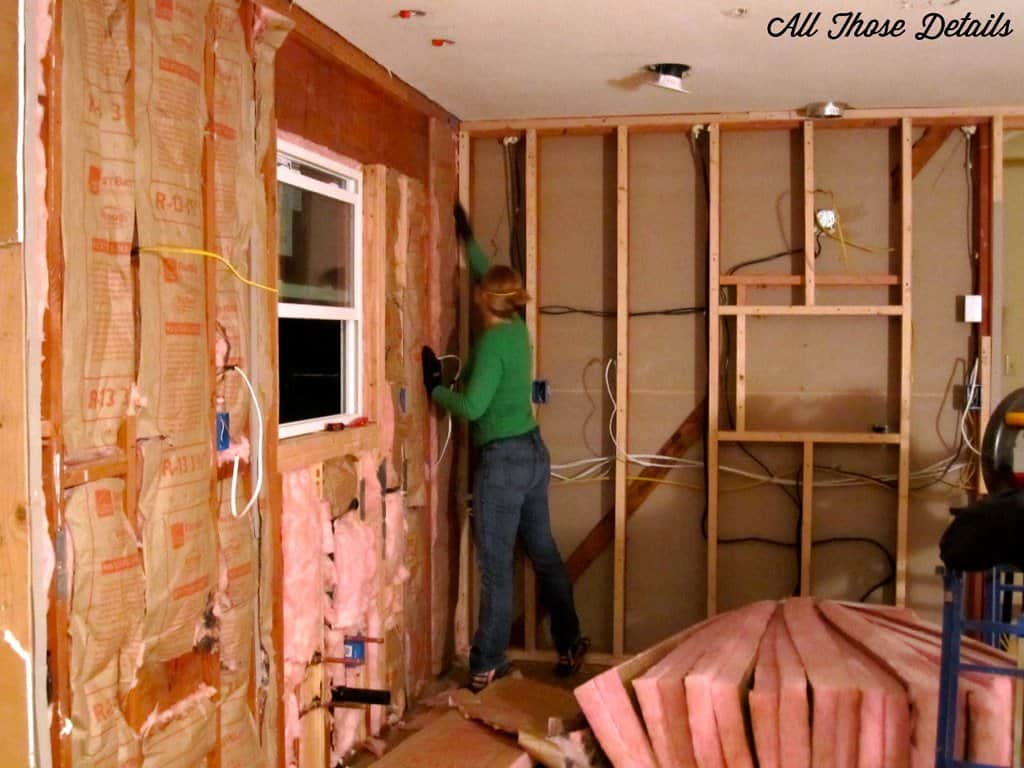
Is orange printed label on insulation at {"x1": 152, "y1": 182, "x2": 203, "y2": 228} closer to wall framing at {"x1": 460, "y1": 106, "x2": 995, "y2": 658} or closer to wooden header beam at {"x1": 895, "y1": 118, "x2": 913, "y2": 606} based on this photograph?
wall framing at {"x1": 460, "y1": 106, "x2": 995, "y2": 658}

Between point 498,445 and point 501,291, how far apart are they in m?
0.66

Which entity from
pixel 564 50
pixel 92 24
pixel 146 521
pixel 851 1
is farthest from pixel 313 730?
pixel 851 1

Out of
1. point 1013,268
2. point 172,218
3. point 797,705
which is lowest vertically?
point 797,705

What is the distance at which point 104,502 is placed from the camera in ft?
7.44

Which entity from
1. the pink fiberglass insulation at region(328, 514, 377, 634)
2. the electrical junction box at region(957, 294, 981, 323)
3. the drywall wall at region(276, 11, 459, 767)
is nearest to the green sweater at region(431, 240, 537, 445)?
the drywall wall at region(276, 11, 459, 767)

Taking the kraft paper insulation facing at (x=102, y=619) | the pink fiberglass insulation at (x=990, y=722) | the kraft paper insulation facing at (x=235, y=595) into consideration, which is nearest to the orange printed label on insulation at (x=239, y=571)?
the kraft paper insulation facing at (x=235, y=595)

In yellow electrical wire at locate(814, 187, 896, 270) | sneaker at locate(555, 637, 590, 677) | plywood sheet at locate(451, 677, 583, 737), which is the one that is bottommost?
sneaker at locate(555, 637, 590, 677)

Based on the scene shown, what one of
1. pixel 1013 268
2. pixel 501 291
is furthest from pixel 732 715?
pixel 1013 268

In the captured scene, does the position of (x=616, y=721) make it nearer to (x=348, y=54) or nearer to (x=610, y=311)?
(x=610, y=311)

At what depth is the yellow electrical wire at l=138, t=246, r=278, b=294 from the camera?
7.98ft

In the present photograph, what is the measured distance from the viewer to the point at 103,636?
2.24 metres

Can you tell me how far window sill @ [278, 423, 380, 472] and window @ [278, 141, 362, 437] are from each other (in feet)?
0.27

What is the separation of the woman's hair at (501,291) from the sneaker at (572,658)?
1620mm

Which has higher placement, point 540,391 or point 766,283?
point 766,283
